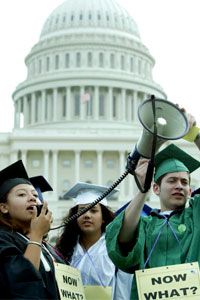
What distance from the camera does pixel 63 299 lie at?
566 centimetres

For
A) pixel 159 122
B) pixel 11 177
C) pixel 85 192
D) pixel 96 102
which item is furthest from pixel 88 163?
pixel 159 122

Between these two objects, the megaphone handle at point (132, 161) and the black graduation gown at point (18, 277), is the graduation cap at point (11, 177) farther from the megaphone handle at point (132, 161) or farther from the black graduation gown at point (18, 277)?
the megaphone handle at point (132, 161)

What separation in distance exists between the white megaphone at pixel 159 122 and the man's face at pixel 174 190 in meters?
0.74

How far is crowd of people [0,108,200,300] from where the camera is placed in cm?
485

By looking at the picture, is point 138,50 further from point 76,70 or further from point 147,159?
point 147,159

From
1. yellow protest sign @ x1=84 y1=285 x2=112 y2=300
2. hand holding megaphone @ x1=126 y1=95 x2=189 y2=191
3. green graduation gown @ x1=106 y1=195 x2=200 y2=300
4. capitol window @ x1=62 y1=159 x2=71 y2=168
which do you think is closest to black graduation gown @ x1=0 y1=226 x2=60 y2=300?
green graduation gown @ x1=106 y1=195 x2=200 y2=300

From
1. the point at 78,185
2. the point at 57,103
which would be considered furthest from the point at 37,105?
the point at 78,185

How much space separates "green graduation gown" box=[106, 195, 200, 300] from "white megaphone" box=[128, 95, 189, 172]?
0.68 m

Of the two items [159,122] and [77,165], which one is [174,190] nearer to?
[159,122]

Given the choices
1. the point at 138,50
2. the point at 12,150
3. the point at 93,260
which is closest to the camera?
the point at 93,260

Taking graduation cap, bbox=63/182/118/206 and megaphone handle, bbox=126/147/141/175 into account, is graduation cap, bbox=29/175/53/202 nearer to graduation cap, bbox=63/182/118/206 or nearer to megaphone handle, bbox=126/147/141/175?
graduation cap, bbox=63/182/118/206

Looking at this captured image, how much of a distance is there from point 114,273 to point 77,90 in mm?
75188

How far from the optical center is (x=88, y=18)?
8538 cm

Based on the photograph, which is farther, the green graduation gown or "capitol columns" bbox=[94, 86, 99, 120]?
"capitol columns" bbox=[94, 86, 99, 120]
